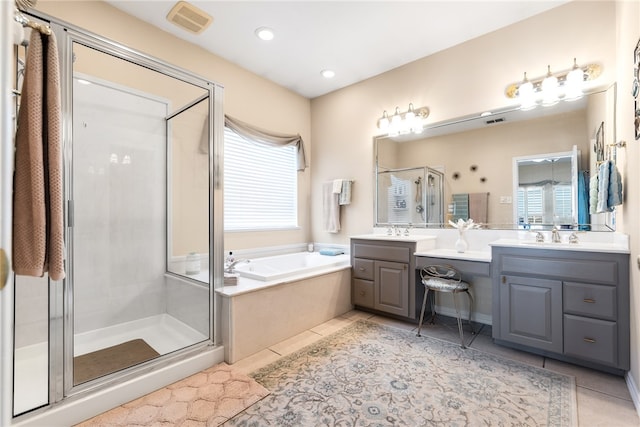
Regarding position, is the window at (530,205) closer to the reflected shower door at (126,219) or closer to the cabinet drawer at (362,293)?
the cabinet drawer at (362,293)

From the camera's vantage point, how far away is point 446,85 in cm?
309

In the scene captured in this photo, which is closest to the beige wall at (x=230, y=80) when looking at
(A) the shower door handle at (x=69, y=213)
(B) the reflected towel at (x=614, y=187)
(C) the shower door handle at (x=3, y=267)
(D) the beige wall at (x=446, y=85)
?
(D) the beige wall at (x=446, y=85)

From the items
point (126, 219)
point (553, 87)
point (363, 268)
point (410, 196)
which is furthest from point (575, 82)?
point (126, 219)

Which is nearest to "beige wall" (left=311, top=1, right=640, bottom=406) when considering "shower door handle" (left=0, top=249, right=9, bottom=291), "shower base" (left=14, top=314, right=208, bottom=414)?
"shower base" (left=14, top=314, right=208, bottom=414)

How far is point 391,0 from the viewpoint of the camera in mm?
2418

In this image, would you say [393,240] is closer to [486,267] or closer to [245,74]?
[486,267]

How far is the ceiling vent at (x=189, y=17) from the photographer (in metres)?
2.46

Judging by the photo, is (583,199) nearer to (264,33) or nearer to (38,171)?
(264,33)

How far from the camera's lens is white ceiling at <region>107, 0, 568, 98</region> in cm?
248

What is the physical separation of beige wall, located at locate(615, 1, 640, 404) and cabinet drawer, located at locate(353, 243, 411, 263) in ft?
4.88

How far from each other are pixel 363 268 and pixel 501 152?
5.67ft

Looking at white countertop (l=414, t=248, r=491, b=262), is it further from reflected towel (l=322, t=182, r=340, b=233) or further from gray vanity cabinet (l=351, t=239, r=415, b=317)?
reflected towel (l=322, t=182, r=340, b=233)

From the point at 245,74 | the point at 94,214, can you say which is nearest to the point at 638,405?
the point at 94,214

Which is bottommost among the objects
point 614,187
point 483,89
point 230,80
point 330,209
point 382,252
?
point 382,252
